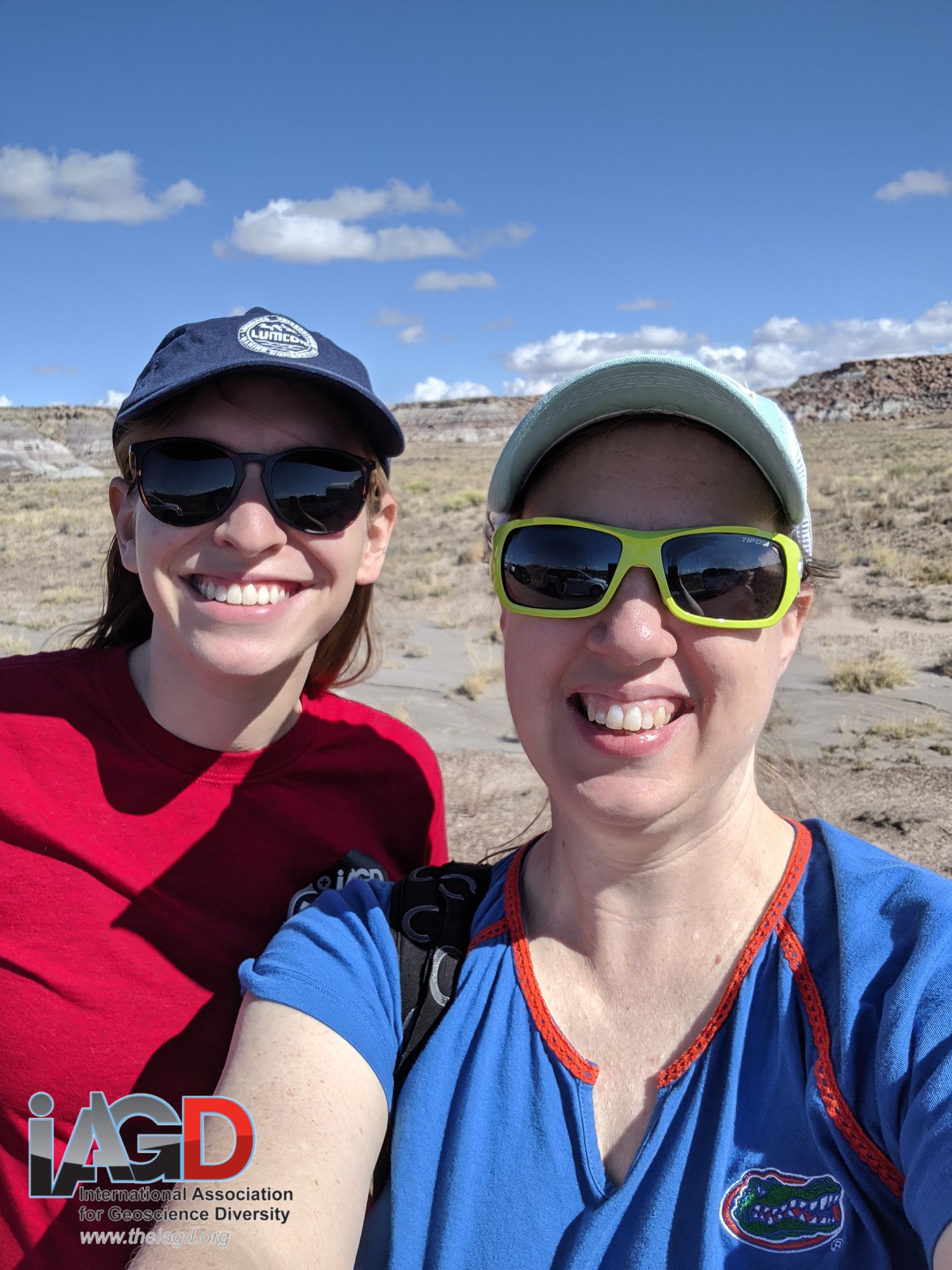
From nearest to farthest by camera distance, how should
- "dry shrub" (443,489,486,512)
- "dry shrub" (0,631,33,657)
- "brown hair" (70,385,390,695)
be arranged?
"brown hair" (70,385,390,695) < "dry shrub" (0,631,33,657) < "dry shrub" (443,489,486,512)

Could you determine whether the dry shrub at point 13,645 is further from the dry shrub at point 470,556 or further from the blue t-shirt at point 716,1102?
the blue t-shirt at point 716,1102

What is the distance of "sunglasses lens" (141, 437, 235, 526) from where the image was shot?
2084 mm

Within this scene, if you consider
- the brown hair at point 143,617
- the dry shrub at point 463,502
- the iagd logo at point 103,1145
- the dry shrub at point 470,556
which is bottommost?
the iagd logo at point 103,1145

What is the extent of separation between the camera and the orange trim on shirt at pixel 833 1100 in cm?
126

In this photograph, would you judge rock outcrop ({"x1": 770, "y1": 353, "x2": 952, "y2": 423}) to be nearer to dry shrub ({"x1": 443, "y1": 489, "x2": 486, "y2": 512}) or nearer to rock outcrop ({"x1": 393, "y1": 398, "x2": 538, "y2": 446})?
rock outcrop ({"x1": 393, "y1": 398, "x2": 538, "y2": 446})

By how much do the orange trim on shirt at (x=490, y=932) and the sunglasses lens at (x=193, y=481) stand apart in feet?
3.65

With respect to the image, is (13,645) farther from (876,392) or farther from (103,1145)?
(876,392)

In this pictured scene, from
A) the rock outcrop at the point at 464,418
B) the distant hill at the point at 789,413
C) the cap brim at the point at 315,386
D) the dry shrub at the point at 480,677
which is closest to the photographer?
the cap brim at the point at 315,386

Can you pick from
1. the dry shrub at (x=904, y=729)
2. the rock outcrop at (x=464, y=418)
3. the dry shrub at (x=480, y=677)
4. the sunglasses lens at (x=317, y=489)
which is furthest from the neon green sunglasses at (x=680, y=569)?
the rock outcrop at (x=464, y=418)

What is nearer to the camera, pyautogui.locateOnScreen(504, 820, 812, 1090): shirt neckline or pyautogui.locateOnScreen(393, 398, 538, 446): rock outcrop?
pyautogui.locateOnScreen(504, 820, 812, 1090): shirt neckline

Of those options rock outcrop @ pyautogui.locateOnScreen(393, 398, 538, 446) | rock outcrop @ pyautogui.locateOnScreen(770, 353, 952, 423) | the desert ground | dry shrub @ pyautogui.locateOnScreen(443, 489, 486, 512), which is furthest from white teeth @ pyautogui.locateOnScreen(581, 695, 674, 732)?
rock outcrop @ pyautogui.locateOnScreen(393, 398, 538, 446)

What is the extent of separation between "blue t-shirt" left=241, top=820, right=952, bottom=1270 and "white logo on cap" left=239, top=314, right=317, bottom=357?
4.03 ft

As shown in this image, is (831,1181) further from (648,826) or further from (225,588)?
(225,588)

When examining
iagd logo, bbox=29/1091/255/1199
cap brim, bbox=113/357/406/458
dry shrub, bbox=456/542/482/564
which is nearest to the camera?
iagd logo, bbox=29/1091/255/1199
